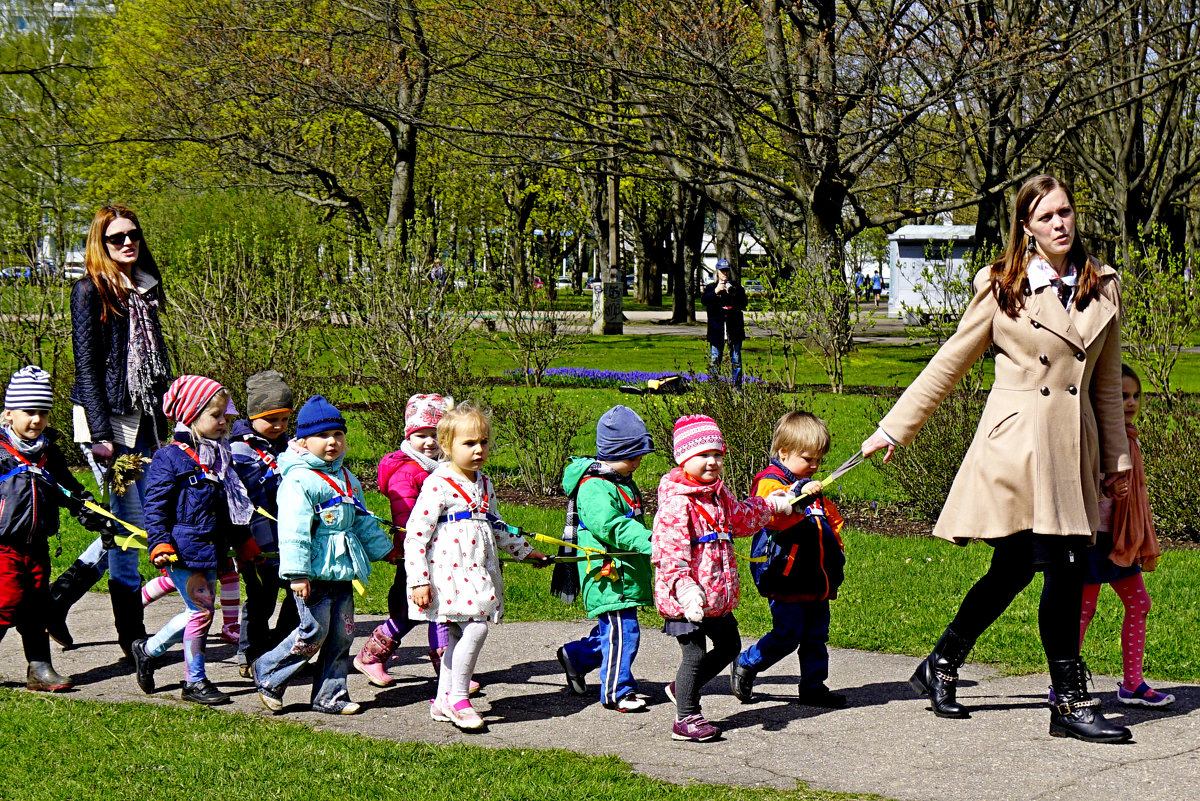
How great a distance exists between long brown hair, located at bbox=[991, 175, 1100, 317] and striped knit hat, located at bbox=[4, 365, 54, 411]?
161 inches

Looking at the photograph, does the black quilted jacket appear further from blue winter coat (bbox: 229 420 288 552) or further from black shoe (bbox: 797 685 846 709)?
black shoe (bbox: 797 685 846 709)

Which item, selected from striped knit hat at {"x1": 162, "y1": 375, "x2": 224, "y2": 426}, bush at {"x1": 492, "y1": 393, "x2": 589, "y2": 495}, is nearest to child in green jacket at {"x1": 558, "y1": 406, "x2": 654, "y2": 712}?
striped knit hat at {"x1": 162, "y1": 375, "x2": 224, "y2": 426}

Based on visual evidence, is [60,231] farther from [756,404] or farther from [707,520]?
[707,520]

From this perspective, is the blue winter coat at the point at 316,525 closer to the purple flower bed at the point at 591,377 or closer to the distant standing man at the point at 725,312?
the purple flower bed at the point at 591,377

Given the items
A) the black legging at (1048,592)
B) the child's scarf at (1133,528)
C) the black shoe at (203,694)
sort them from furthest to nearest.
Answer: the black shoe at (203,694) → the child's scarf at (1133,528) → the black legging at (1048,592)

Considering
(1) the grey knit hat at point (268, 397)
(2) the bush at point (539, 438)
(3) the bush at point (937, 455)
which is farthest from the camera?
(2) the bush at point (539, 438)

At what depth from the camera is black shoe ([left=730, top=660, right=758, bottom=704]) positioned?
5.58 meters

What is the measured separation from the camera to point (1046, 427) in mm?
4883

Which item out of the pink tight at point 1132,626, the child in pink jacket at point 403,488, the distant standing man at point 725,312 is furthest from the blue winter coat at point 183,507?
the distant standing man at point 725,312

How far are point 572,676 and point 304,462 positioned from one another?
4.83 ft

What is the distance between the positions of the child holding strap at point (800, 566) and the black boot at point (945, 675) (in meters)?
0.43

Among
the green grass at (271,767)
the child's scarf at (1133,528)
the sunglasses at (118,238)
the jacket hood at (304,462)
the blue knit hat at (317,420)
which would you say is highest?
the sunglasses at (118,238)

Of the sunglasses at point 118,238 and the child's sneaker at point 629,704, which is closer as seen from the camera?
the child's sneaker at point 629,704

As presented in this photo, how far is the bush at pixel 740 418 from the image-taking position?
10.6 m
